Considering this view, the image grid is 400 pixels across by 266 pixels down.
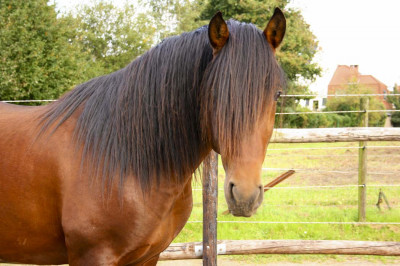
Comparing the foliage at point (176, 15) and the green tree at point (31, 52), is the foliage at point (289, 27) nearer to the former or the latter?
the foliage at point (176, 15)

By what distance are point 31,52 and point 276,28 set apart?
1232 centimetres

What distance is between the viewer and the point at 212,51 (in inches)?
72.7

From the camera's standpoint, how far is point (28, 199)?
6.26ft

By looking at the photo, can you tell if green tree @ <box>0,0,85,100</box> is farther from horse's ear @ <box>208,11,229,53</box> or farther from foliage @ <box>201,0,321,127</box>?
foliage @ <box>201,0,321,127</box>

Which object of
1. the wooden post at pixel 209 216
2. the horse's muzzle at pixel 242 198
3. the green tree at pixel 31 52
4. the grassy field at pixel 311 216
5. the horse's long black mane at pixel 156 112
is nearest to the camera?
the horse's muzzle at pixel 242 198

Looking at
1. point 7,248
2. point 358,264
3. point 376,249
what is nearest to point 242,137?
point 7,248

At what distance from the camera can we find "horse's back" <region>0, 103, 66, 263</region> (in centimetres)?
190

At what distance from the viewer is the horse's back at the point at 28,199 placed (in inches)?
74.9

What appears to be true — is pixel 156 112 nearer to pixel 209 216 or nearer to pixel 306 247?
pixel 209 216

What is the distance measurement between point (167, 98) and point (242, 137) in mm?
556

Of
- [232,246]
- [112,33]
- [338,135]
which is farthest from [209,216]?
[112,33]

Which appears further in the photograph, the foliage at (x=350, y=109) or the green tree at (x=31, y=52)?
the foliage at (x=350, y=109)

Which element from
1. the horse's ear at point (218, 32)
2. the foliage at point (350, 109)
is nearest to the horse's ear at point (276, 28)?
the horse's ear at point (218, 32)

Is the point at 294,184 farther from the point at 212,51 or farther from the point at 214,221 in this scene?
the point at 212,51
